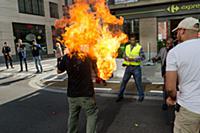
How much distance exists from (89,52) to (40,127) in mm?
2146

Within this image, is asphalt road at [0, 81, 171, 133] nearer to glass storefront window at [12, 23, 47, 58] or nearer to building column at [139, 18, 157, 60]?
building column at [139, 18, 157, 60]

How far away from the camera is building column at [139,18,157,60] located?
13672 millimetres

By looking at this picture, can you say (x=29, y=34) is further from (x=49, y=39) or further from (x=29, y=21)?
(x=49, y=39)

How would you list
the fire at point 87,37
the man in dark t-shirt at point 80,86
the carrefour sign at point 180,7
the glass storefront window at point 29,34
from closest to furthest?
the man in dark t-shirt at point 80,86 → the fire at point 87,37 → the carrefour sign at point 180,7 → the glass storefront window at point 29,34

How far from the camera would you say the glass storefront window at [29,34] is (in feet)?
67.7

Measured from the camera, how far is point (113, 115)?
4844mm

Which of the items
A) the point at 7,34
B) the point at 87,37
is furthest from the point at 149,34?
the point at 7,34

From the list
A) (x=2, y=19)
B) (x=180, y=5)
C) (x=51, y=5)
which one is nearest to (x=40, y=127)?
(x=180, y=5)

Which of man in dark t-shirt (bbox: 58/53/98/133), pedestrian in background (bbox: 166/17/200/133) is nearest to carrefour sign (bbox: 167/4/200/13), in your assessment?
man in dark t-shirt (bbox: 58/53/98/133)

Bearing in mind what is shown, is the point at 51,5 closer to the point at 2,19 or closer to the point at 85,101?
the point at 2,19

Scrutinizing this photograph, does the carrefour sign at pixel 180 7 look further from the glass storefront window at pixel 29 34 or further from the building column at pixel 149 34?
the glass storefront window at pixel 29 34

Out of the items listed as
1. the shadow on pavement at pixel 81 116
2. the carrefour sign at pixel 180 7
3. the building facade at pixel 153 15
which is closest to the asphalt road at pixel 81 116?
the shadow on pavement at pixel 81 116

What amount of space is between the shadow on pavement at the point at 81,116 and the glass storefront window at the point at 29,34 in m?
16.0

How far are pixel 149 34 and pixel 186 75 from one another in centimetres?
1230
